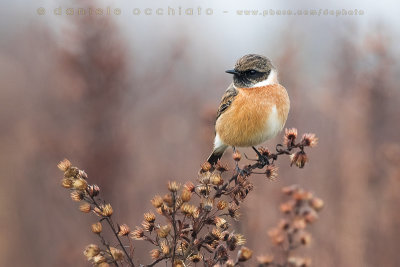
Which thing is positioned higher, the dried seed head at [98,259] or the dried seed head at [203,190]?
the dried seed head at [203,190]

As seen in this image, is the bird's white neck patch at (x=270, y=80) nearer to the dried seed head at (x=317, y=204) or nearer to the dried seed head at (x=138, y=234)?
the dried seed head at (x=317, y=204)

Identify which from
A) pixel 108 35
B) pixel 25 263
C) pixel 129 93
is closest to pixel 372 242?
pixel 129 93

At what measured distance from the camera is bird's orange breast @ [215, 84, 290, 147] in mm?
4320

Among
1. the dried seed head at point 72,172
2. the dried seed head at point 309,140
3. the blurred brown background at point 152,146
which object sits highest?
the dried seed head at point 309,140

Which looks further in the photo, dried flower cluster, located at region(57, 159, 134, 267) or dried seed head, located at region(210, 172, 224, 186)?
dried seed head, located at region(210, 172, 224, 186)

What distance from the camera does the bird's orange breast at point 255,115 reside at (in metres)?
4.32

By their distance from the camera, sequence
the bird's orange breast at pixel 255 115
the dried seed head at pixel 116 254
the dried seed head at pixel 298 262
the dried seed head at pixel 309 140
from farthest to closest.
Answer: the bird's orange breast at pixel 255 115, the dried seed head at pixel 309 140, the dried seed head at pixel 116 254, the dried seed head at pixel 298 262

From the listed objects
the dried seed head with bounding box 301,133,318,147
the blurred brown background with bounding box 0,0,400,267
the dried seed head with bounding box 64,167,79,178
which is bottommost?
the blurred brown background with bounding box 0,0,400,267

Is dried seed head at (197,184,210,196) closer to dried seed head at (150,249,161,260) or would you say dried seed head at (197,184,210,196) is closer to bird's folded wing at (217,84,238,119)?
dried seed head at (150,249,161,260)

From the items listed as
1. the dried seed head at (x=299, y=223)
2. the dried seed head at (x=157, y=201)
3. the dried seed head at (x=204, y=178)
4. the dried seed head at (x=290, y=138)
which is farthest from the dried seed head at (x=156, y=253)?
the dried seed head at (x=290, y=138)

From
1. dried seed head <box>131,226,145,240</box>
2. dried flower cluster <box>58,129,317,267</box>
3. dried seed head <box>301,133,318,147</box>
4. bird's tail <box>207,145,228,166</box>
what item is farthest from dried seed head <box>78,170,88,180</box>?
bird's tail <box>207,145,228,166</box>

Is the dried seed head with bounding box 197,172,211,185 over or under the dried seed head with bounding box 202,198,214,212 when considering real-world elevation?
over

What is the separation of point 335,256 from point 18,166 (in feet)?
14.9

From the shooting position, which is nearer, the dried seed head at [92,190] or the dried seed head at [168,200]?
the dried seed head at [168,200]
